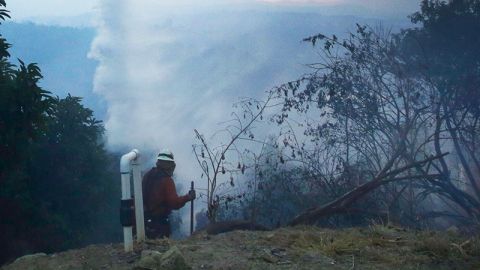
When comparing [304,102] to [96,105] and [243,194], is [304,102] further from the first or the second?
[96,105]

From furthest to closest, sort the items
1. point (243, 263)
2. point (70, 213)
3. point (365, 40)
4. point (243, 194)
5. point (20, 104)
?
point (70, 213), point (365, 40), point (243, 194), point (20, 104), point (243, 263)

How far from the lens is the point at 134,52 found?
13.2 m

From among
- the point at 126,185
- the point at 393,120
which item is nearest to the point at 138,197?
the point at 126,185

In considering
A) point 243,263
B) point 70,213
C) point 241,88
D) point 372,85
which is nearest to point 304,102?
point 372,85

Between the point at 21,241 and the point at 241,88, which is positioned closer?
the point at 21,241

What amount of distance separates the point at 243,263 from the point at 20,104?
11.8 ft

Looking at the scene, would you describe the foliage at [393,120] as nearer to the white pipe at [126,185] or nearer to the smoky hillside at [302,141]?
the smoky hillside at [302,141]

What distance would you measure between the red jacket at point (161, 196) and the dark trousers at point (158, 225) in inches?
2.2

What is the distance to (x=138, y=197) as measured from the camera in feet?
16.8

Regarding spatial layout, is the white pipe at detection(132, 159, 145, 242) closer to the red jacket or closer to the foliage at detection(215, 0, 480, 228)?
the red jacket

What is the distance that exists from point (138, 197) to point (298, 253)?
1.34 metres

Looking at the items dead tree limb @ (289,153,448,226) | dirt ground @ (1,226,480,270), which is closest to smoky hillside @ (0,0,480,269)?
dead tree limb @ (289,153,448,226)

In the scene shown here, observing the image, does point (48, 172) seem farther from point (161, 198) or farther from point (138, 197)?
point (138, 197)

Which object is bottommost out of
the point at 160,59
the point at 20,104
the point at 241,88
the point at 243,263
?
the point at 243,263
